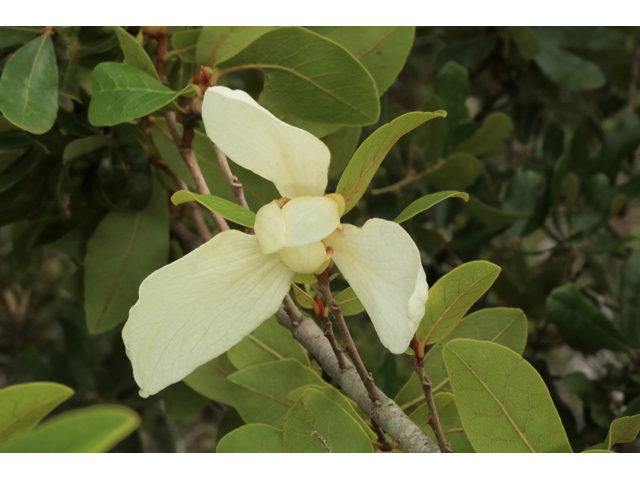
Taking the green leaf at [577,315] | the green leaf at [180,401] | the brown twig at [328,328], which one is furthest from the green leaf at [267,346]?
the green leaf at [577,315]

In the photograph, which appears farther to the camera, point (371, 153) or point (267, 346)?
point (267, 346)

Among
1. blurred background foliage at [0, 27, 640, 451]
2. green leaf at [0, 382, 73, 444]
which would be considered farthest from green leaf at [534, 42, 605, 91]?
green leaf at [0, 382, 73, 444]

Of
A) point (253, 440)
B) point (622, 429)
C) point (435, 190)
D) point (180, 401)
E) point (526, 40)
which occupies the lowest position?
point (180, 401)

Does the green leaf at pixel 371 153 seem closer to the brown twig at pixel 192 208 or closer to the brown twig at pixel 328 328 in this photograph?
the brown twig at pixel 328 328

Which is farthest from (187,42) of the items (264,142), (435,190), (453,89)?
(435,190)

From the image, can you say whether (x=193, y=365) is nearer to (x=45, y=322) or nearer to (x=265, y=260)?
(x=265, y=260)

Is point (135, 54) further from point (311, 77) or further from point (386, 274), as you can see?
point (386, 274)
